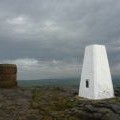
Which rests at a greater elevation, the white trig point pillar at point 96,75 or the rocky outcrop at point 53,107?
the white trig point pillar at point 96,75

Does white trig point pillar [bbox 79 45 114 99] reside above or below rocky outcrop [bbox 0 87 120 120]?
above

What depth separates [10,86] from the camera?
87.0 ft

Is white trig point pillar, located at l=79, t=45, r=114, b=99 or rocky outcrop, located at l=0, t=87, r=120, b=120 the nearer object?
rocky outcrop, located at l=0, t=87, r=120, b=120

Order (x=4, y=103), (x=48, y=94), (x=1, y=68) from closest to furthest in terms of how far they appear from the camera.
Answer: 1. (x=4, y=103)
2. (x=48, y=94)
3. (x=1, y=68)

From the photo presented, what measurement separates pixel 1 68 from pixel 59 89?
565 centimetres

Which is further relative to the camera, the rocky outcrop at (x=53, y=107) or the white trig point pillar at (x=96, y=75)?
the white trig point pillar at (x=96, y=75)

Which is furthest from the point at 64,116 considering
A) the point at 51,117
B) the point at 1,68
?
the point at 1,68

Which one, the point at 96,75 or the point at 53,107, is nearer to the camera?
the point at 53,107

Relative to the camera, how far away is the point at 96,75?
2264 cm

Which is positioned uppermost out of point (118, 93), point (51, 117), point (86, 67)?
point (86, 67)

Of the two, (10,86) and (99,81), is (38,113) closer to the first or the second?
(99,81)

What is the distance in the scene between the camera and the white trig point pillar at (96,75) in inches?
882

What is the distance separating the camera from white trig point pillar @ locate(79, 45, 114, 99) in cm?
2239

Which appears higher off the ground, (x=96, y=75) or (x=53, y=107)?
(x=96, y=75)
